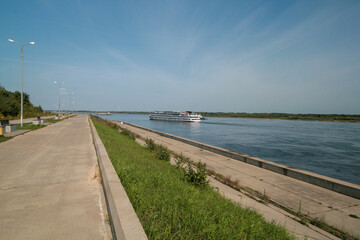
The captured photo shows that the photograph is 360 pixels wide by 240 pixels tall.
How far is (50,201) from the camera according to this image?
421 cm

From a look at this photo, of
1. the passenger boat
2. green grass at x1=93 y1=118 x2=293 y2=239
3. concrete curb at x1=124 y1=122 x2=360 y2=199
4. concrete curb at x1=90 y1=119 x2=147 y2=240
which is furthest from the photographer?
the passenger boat

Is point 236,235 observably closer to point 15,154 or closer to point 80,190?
point 80,190

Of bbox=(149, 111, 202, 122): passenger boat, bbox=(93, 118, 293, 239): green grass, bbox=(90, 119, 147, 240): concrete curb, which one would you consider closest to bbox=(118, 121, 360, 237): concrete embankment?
bbox=(93, 118, 293, 239): green grass

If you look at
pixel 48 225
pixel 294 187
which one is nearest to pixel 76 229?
pixel 48 225

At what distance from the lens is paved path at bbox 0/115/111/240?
10.4 ft

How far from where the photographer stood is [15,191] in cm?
471

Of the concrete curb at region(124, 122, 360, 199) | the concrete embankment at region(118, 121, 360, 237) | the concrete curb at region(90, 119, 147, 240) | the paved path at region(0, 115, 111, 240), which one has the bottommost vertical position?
the concrete embankment at region(118, 121, 360, 237)

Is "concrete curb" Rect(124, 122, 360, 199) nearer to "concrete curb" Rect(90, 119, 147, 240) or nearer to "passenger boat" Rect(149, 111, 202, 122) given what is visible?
"concrete curb" Rect(90, 119, 147, 240)

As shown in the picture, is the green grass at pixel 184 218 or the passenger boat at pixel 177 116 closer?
the green grass at pixel 184 218

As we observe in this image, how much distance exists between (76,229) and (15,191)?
8.68 ft

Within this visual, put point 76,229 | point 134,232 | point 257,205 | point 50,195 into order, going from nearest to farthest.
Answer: point 134,232
point 76,229
point 50,195
point 257,205

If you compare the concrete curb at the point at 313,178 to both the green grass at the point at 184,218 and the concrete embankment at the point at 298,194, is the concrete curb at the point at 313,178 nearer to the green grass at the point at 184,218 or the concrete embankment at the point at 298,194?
the concrete embankment at the point at 298,194

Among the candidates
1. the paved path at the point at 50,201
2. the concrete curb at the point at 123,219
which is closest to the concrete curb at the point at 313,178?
the concrete curb at the point at 123,219

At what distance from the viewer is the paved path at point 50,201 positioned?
318 centimetres
